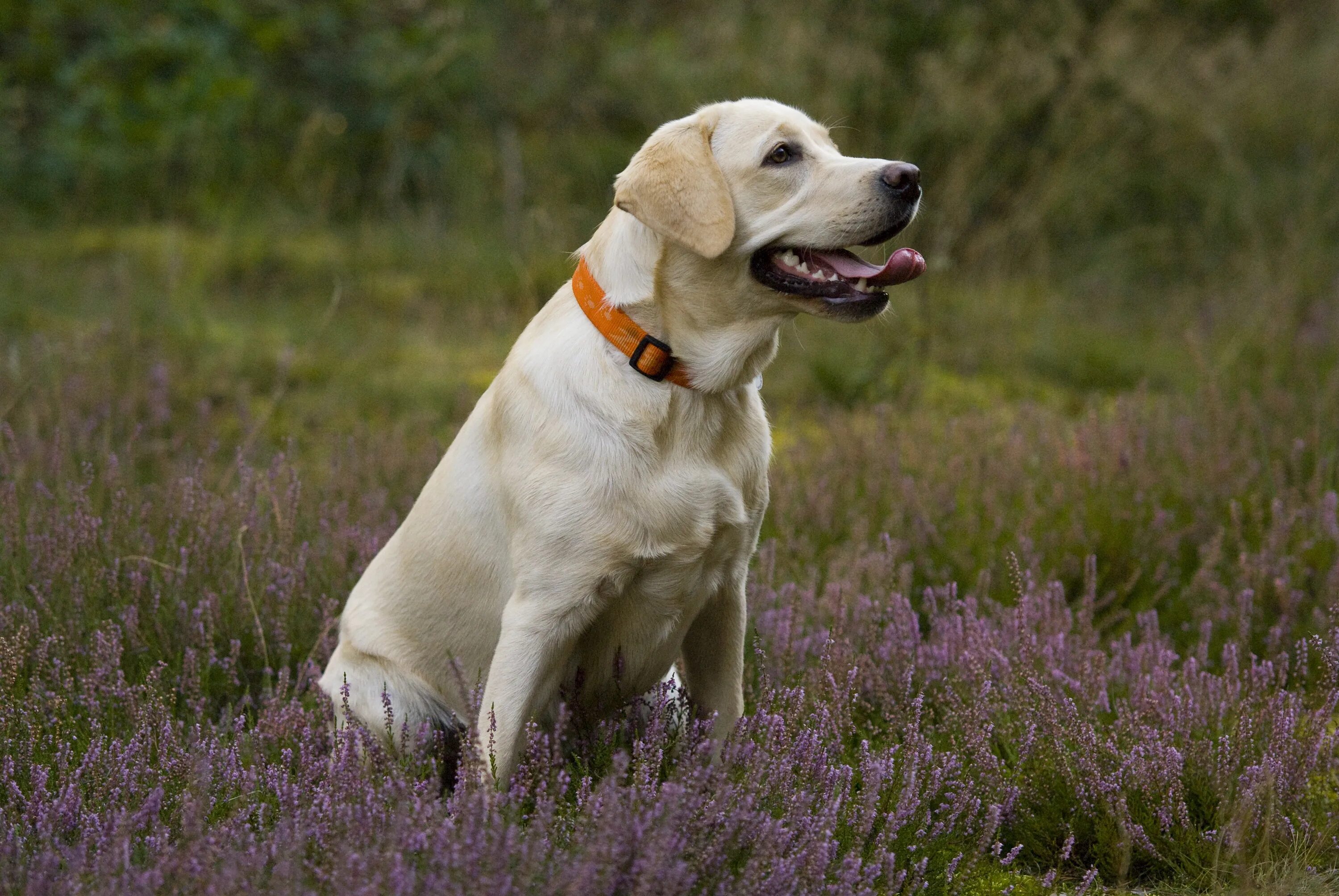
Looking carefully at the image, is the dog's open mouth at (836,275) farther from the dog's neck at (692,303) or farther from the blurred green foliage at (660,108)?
the blurred green foliage at (660,108)

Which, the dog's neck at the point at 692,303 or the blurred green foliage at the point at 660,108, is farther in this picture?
the blurred green foliage at the point at 660,108

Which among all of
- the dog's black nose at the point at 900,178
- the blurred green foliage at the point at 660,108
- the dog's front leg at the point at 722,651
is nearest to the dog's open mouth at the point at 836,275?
the dog's black nose at the point at 900,178

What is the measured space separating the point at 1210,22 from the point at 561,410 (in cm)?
698

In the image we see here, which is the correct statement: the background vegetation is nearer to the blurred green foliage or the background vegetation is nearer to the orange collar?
the blurred green foliage

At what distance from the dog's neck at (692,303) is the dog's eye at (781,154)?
0.25 metres

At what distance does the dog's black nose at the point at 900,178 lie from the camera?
2.59m

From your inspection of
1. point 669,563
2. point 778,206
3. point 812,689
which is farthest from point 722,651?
point 778,206

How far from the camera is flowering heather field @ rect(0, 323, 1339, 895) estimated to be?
2.05 metres

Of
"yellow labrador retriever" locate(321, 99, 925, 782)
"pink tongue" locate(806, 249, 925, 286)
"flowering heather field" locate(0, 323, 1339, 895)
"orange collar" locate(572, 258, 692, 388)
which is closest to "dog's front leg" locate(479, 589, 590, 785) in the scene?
"yellow labrador retriever" locate(321, 99, 925, 782)

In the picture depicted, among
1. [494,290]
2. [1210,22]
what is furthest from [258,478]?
[1210,22]

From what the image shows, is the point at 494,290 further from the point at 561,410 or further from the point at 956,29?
the point at 561,410

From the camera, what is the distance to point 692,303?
103 inches

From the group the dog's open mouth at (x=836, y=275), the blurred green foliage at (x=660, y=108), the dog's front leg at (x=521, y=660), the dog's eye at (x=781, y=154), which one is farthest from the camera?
the blurred green foliage at (x=660, y=108)

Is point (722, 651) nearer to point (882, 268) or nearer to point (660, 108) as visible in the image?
point (882, 268)
